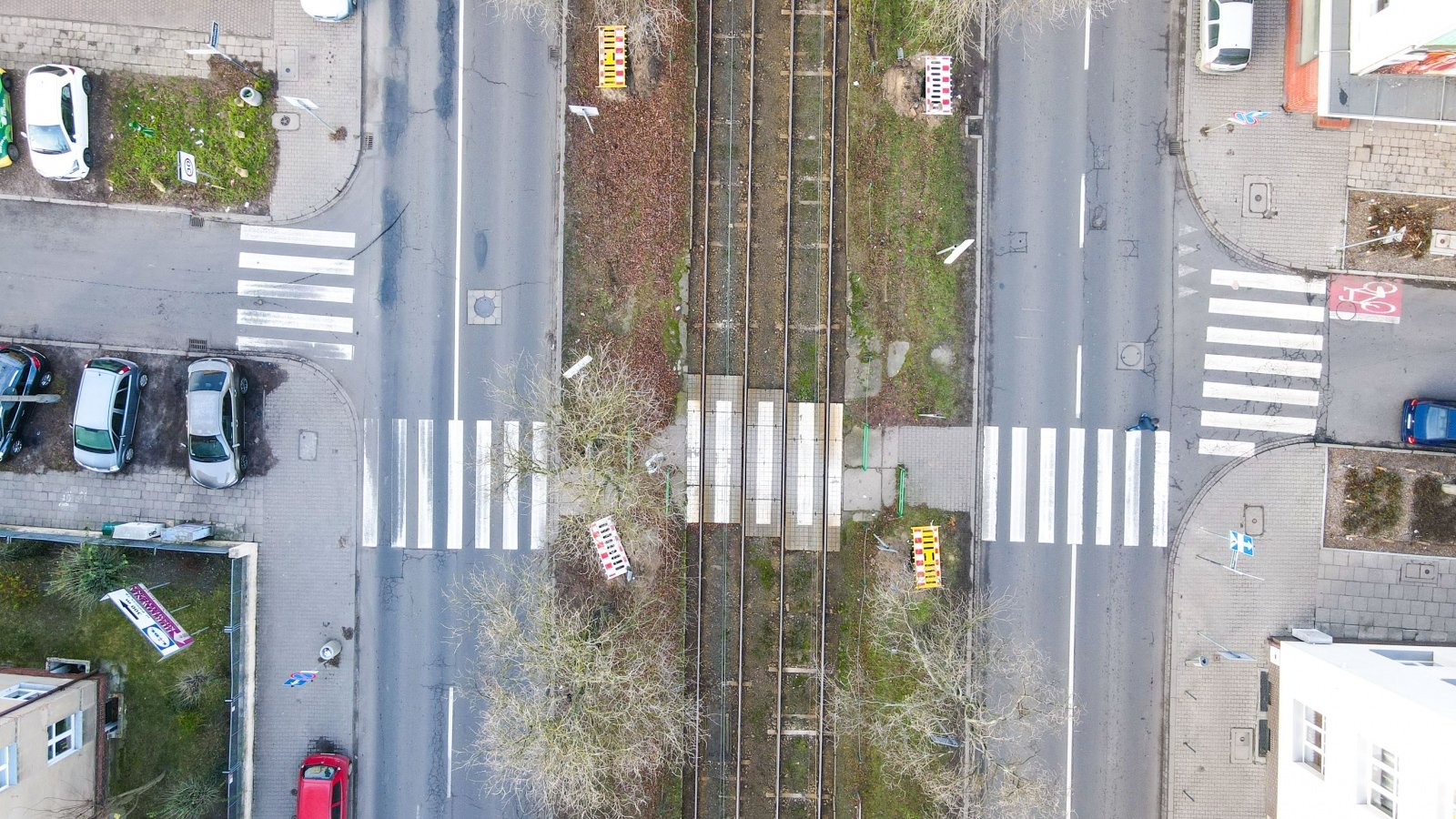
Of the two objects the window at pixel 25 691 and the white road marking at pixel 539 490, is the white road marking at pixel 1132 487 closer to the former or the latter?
the white road marking at pixel 539 490

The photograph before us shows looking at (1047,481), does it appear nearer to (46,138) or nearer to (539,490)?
(539,490)

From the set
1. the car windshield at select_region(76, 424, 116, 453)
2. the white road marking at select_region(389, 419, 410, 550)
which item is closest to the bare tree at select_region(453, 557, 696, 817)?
the white road marking at select_region(389, 419, 410, 550)

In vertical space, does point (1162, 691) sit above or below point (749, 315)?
below

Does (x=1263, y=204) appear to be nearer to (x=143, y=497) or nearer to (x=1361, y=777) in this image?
(x=1361, y=777)

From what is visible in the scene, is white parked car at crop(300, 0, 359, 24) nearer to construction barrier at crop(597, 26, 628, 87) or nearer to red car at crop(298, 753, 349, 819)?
construction barrier at crop(597, 26, 628, 87)

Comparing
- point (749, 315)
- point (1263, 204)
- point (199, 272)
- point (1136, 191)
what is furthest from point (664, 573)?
point (1263, 204)

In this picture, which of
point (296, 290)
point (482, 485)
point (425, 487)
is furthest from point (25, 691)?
point (482, 485)
